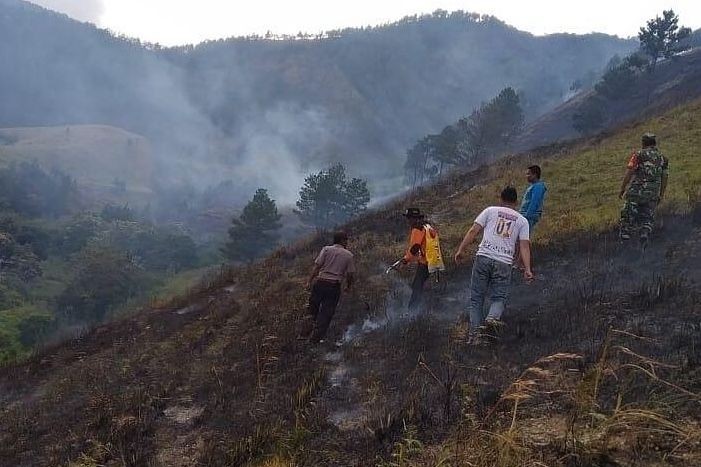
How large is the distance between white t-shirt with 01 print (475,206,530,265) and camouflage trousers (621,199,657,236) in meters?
3.86

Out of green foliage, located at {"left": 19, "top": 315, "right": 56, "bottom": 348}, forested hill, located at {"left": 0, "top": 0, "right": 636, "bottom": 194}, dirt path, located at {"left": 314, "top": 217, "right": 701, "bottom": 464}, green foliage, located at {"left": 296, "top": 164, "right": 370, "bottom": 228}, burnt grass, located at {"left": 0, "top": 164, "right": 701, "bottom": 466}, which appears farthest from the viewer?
forested hill, located at {"left": 0, "top": 0, "right": 636, "bottom": 194}

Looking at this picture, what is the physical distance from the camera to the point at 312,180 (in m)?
51.3

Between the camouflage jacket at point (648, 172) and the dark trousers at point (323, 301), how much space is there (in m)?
4.93

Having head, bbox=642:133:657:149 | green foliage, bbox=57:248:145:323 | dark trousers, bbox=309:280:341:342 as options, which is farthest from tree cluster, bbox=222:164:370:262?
head, bbox=642:133:657:149

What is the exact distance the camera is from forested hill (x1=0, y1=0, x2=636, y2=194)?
431 ft

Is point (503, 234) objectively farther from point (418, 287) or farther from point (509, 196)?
point (418, 287)

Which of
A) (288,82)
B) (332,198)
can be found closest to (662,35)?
(332,198)

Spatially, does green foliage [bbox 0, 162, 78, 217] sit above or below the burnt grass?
above

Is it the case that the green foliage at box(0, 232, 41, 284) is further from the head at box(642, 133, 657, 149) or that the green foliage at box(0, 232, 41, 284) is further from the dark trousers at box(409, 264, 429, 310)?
the head at box(642, 133, 657, 149)

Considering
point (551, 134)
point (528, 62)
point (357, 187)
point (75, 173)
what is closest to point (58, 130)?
point (75, 173)

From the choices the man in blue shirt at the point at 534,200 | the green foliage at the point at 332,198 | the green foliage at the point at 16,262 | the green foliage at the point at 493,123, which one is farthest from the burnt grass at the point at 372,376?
the green foliage at the point at 493,123

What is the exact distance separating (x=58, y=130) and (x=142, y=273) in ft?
284

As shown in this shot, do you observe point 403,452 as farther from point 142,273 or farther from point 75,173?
point 75,173

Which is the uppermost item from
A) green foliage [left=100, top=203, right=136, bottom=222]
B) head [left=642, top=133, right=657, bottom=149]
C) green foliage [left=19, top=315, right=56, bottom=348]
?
green foliage [left=100, top=203, right=136, bottom=222]
